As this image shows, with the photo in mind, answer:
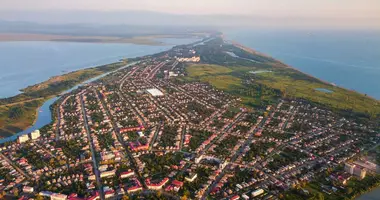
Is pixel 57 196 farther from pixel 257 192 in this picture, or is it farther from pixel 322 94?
pixel 322 94

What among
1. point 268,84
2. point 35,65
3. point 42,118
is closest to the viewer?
point 42,118

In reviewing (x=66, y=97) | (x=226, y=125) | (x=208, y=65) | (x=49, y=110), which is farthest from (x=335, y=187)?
(x=208, y=65)

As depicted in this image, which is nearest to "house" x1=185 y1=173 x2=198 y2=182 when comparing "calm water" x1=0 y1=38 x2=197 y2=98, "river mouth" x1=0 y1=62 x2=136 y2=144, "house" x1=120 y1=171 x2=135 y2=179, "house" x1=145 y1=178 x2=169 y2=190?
"house" x1=145 y1=178 x2=169 y2=190

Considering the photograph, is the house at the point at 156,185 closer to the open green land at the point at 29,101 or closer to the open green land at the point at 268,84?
the open green land at the point at 29,101

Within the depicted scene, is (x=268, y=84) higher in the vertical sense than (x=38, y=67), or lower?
lower

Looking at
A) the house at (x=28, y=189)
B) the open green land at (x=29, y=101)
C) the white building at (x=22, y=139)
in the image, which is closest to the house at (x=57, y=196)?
the house at (x=28, y=189)

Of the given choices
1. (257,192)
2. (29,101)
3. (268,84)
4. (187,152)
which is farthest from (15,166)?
(268,84)
